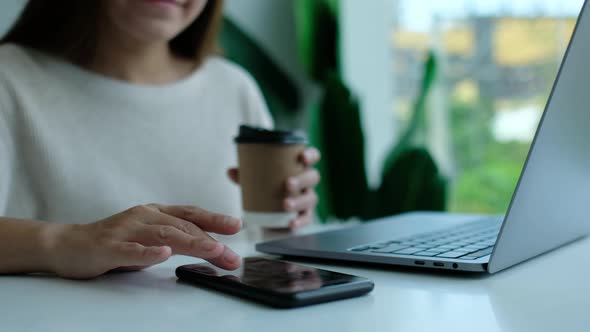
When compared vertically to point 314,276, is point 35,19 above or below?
above

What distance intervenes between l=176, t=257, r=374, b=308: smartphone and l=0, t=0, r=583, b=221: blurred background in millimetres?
1246

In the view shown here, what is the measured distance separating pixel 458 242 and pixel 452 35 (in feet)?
6.56

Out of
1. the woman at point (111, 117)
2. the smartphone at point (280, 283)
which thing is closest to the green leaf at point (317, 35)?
the woman at point (111, 117)

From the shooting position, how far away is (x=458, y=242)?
674mm

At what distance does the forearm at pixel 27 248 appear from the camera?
0.59 meters

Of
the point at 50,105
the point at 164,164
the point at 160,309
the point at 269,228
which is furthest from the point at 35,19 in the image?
the point at 160,309

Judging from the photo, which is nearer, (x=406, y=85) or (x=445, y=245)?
(x=445, y=245)

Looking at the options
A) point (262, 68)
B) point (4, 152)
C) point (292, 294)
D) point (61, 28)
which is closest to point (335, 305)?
point (292, 294)

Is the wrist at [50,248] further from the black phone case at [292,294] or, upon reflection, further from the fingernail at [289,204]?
the fingernail at [289,204]

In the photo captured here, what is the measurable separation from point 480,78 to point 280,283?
7.44ft

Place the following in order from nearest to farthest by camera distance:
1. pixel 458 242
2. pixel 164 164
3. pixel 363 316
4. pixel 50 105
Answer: pixel 363 316 < pixel 458 242 < pixel 50 105 < pixel 164 164

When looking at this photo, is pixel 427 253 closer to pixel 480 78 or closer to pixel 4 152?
pixel 4 152

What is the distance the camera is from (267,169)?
0.87 m

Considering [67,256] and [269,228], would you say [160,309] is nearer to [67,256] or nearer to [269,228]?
[67,256]
